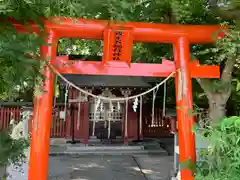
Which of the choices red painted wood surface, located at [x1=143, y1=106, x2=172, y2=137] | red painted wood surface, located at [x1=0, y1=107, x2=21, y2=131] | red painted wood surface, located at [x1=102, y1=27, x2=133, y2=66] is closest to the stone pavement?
red painted wood surface, located at [x1=102, y1=27, x2=133, y2=66]

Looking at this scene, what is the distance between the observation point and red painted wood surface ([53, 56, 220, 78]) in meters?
4.41

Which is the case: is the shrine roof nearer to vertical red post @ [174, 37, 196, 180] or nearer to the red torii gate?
the red torii gate

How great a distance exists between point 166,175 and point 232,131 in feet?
14.2

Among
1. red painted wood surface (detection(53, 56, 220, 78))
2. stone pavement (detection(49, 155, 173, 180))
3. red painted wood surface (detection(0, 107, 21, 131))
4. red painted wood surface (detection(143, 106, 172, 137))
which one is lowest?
stone pavement (detection(49, 155, 173, 180))

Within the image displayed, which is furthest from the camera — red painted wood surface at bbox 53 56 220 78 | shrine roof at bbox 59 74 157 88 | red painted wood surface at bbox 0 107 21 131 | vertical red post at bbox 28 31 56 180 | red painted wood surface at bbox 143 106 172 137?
red painted wood surface at bbox 143 106 172 137

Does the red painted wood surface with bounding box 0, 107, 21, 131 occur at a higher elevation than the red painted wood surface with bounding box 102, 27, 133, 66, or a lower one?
lower

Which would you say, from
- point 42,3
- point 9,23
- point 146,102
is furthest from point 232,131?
point 146,102

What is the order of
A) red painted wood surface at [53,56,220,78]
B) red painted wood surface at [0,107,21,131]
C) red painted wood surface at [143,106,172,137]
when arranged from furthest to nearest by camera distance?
red painted wood surface at [143,106,172,137] < red painted wood surface at [0,107,21,131] < red painted wood surface at [53,56,220,78]

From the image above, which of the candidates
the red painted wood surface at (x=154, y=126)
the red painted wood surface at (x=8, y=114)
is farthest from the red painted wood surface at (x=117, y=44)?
the red painted wood surface at (x=8, y=114)

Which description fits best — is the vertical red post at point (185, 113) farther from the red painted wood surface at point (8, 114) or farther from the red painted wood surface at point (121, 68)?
the red painted wood surface at point (8, 114)

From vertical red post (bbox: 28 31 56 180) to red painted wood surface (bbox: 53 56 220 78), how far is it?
0.83ft

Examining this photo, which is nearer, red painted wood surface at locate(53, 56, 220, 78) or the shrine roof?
red painted wood surface at locate(53, 56, 220, 78)

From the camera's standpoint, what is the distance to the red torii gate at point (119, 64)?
419cm

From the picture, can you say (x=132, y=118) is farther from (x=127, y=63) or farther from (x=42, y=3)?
(x=42, y=3)
